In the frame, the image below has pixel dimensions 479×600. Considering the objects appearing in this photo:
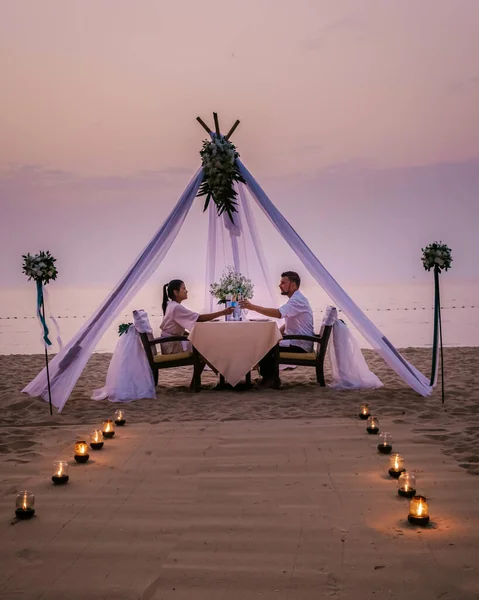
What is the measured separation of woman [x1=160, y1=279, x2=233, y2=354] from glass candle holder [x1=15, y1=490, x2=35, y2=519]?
404cm

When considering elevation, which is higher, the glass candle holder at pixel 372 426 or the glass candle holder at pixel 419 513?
the glass candle holder at pixel 419 513

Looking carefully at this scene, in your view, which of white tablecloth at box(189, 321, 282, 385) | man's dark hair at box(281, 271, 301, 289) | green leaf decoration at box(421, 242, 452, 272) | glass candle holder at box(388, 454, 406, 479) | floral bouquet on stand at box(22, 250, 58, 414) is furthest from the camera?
man's dark hair at box(281, 271, 301, 289)

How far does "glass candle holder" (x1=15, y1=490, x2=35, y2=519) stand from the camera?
3213mm

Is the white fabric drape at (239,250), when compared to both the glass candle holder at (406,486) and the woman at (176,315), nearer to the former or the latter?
the woman at (176,315)

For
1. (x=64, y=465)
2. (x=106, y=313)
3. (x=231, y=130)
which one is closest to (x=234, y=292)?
(x=106, y=313)

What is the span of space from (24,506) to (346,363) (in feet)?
14.8

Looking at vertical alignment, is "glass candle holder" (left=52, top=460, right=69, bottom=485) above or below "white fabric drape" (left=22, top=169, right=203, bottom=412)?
below

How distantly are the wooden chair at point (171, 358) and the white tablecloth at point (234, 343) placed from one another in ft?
0.58

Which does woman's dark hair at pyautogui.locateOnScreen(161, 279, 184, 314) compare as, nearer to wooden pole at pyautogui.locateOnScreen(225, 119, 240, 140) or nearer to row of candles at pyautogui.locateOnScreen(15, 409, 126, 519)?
wooden pole at pyautogui.locateOnScreen(225, 119, 240, 140)

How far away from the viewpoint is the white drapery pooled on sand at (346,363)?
7.11 meters

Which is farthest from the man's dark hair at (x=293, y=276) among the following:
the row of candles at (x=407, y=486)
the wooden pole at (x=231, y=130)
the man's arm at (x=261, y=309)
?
the row of candles at (x=407, y=486)

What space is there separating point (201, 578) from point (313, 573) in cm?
41

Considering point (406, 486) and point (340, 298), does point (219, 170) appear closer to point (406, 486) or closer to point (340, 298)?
point (340, 298)

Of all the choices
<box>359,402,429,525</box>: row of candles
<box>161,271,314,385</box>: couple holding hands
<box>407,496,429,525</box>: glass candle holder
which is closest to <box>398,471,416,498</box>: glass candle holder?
<box>359,402,429,525</box>: row of candles
